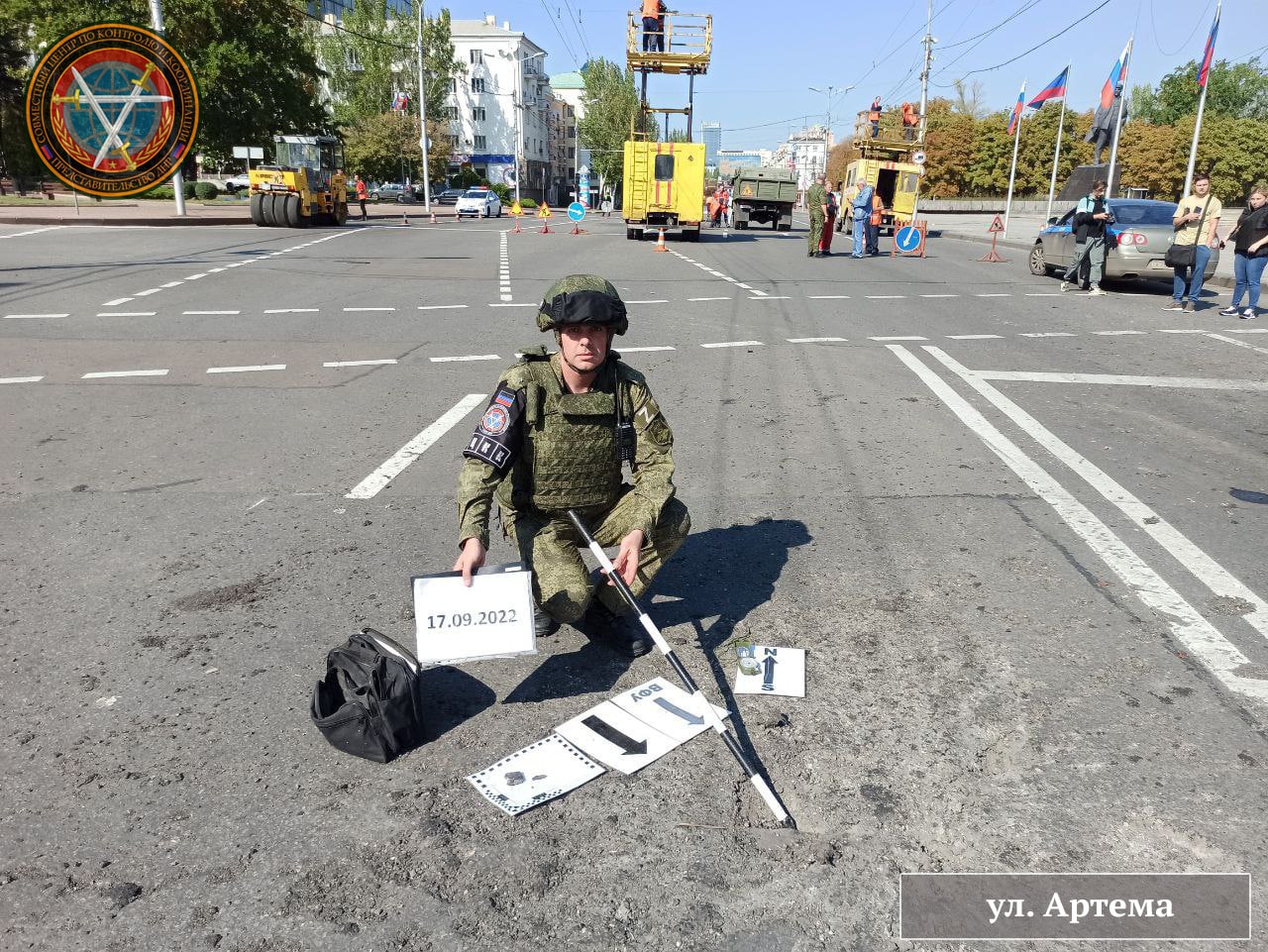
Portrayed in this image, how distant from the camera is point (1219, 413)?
7070mm

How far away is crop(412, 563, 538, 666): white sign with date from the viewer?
2.93 metres

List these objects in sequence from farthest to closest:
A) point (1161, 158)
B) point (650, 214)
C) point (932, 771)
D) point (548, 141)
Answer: point (548, 141) < point (1161, 158) < point (650, 214) < point (932, 771)

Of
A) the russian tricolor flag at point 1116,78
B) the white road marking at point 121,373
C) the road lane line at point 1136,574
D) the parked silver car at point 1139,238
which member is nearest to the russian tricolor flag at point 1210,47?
the russian tricolor flag at point 1116,78

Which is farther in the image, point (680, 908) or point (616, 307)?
point (616, 307)

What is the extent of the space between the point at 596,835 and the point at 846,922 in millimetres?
683

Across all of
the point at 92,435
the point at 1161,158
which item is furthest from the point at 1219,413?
the point at 1161,158

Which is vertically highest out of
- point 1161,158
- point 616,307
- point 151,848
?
point 1161,158

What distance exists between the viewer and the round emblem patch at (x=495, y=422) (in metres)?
3.16

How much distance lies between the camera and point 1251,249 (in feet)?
38.3

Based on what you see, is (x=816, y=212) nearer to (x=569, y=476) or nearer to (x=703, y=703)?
(x=569, y=476)

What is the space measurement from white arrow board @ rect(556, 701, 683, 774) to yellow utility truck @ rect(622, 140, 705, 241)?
26399mm

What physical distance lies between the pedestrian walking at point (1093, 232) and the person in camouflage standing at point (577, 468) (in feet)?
43.7

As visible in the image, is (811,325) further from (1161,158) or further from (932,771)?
(1161,158)

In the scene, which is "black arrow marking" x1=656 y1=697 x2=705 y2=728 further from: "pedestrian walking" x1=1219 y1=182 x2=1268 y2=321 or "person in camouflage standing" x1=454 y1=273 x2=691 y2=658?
"pedestrian walking" x1=1219 y1=182 x2=1268 y2=321
